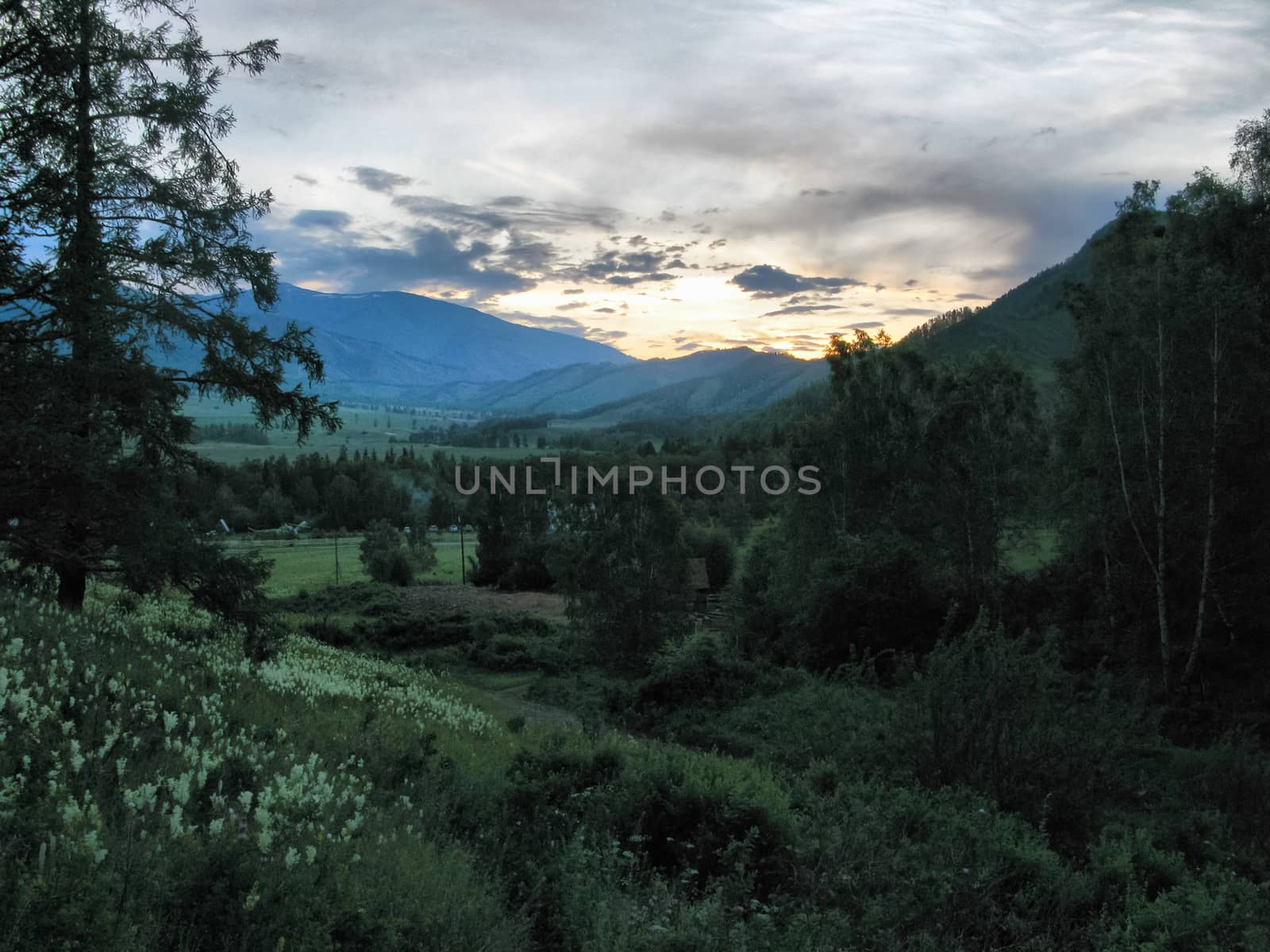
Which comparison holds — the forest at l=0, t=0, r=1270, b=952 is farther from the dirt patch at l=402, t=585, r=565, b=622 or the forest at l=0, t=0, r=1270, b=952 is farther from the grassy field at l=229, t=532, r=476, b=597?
the grassy field at l=229, t=532, r=476, b=597

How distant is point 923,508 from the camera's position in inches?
1405

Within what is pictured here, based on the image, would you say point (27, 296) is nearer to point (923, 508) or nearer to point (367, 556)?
point (923, 508)

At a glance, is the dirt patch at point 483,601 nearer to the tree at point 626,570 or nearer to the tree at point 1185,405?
the tree at point 626,570

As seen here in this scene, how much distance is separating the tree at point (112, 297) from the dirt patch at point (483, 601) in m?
33.2

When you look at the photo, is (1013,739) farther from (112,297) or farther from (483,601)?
(483,601)

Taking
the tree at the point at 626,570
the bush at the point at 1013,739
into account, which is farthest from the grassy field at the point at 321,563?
the bush at the point at 1013,739

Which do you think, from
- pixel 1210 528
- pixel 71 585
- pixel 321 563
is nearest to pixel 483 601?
pixel 321 563

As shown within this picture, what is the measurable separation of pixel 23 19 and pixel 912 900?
1608 centimetres

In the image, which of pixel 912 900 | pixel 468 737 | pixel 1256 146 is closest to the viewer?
pixel 912 900

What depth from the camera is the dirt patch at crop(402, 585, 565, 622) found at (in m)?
48.1

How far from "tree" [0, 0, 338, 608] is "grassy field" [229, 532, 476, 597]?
45209mm

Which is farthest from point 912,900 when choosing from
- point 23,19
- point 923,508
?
point 923,508

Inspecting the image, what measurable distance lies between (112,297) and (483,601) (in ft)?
142

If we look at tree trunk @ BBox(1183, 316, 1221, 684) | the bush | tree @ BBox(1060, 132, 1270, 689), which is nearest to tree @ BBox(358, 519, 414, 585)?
tree @ BBox(1060, 132, 1270, 689)
